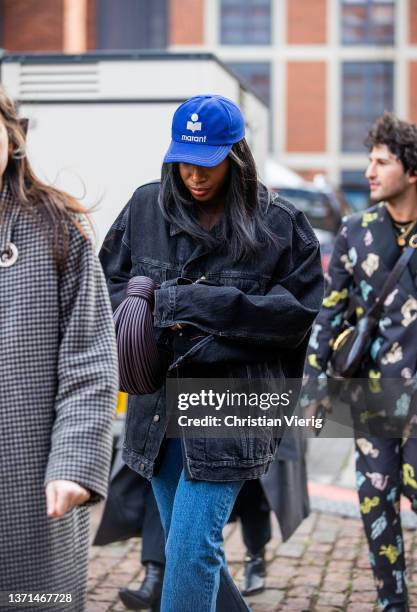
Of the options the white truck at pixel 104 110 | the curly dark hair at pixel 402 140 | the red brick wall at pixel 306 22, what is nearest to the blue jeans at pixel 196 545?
the curly dark hair at pixel 402 140

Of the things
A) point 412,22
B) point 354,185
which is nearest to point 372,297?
point 354,185

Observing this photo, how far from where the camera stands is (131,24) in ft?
116

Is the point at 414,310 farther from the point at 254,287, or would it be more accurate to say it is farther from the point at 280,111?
the point at 280,111

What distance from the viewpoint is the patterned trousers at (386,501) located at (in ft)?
14.8

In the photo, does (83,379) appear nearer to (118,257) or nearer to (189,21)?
(118,257)

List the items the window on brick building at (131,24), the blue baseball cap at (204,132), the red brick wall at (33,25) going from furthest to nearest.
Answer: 1. the window on brick building at (131,24)
2. the red brick wall at (33,25)
3. the blue baseball cap at (204,132)

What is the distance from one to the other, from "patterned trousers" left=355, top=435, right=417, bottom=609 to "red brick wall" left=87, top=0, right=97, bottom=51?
24451 millimetres

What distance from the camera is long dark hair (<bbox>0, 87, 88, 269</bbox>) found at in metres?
2.63

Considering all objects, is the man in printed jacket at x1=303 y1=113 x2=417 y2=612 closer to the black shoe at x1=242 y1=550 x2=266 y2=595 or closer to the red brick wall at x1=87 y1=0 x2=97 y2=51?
the black shoe at x1=242 y1=550 x2=266 y2=595

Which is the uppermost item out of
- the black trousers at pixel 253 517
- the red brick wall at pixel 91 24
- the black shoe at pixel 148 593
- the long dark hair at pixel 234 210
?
the red brick wall at pixel 91 24

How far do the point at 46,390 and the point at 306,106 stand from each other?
45621mm

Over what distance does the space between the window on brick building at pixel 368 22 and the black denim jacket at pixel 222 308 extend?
1732 inches

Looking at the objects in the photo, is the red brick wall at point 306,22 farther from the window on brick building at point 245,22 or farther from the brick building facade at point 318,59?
the window on brick building at point 245,22

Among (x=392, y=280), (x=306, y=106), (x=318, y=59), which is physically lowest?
(x=306, y=106)
